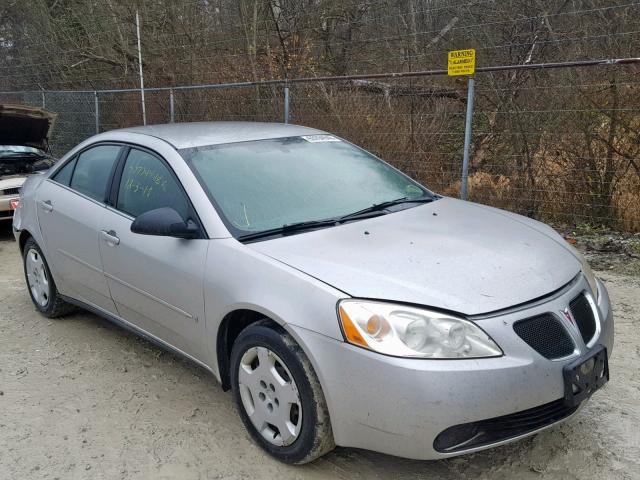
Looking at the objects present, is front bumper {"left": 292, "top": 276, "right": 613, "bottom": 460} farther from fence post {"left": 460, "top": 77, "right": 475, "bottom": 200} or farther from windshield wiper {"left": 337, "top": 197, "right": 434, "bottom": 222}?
fence post {"left": 460, "top": 77, "right": 475, "bottom": 200}

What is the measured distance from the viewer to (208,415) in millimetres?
3338

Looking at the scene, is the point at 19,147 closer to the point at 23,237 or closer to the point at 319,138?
the point at 23,237

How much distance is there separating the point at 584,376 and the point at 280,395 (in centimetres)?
132

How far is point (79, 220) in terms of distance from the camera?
408cm

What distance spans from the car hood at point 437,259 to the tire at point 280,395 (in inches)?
14.5

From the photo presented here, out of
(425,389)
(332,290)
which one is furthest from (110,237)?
(425,389)

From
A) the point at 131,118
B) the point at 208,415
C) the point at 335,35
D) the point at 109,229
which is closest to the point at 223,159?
the point at 109,229

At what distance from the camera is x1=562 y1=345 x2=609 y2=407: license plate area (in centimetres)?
247

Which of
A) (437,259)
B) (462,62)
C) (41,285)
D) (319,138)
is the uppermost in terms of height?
(462,62)

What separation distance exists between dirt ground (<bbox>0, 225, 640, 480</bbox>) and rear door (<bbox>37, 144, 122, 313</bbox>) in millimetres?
466

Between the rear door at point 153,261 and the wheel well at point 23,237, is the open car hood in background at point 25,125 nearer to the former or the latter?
the wheel well at point 23,237

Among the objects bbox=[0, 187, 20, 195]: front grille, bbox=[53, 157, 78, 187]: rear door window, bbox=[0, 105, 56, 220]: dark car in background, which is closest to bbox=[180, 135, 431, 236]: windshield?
bbox=[53, 157, 78, 187]: rear door window

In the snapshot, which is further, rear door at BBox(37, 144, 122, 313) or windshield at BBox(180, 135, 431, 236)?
rear door at BBox(37, 144, 122, 313)

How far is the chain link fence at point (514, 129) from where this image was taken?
647cm
